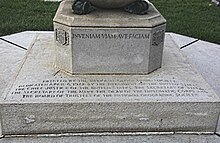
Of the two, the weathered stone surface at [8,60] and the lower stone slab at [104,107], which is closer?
the lower stone slab at [104,107]

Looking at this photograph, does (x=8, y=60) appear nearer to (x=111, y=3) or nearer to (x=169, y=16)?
(x=111, y=3)

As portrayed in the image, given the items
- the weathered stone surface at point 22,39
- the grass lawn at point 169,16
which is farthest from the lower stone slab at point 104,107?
the grass lawn at point 169,16

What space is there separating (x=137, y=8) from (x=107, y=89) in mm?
872

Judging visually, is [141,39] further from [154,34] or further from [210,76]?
[210,76]

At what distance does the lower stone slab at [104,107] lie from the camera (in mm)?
2912

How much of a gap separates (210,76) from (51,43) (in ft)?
6.04

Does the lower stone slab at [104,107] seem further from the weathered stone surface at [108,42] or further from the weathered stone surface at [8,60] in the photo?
the weathered stone surface at [8,60]

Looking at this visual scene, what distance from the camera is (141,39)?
3.36 meters

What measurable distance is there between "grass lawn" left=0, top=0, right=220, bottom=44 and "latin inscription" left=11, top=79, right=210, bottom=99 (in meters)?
2.61

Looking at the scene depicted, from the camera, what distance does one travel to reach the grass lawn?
19.4 ft

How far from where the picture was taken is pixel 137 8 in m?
3.48

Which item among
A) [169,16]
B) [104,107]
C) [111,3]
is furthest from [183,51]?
[169,16]

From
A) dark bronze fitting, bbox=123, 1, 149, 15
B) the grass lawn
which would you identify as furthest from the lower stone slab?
the grass lawn

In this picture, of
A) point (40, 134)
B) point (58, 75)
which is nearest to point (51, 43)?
point (58, 75)
